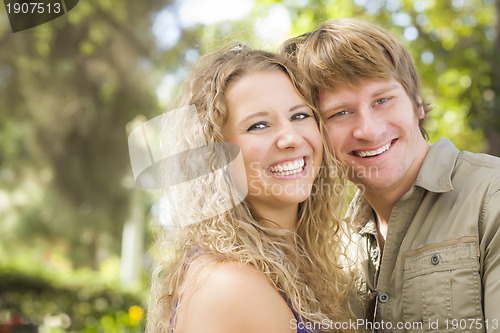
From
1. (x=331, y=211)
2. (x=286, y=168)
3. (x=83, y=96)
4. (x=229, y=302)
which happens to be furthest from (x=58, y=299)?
(x=229, y=302)

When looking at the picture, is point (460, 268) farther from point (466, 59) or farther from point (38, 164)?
point (38, 164)

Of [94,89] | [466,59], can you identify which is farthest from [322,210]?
[94,89]

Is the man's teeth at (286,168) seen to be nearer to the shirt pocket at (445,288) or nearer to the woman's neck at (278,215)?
the woman's neck at (278,215)

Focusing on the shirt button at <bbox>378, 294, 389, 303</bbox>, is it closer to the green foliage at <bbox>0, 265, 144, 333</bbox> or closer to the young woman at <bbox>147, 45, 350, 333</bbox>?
the young woman at <bbox>147, 45, 350, 333</bbox>

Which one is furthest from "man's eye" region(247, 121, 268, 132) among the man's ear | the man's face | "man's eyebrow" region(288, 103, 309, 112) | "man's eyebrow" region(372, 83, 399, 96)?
the man's ear

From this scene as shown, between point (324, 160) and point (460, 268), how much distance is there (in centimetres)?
86

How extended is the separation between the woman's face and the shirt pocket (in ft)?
2.08

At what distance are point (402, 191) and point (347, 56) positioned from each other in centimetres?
77

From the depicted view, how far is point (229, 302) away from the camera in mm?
1973

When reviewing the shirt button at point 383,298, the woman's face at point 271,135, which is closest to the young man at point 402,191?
the shirt button at point 383,298

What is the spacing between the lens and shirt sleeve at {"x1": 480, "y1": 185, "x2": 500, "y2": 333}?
2209mm

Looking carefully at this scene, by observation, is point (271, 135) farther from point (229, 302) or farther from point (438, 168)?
point (438, 168)

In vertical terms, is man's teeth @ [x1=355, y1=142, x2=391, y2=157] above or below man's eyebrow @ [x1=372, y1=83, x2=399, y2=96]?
below

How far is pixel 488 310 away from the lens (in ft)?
7.32
